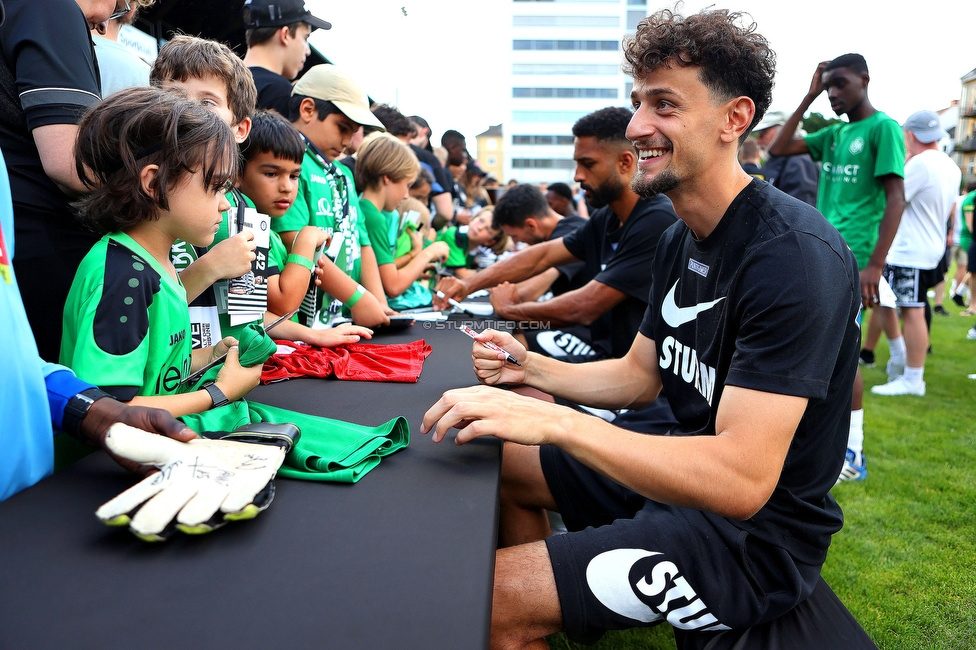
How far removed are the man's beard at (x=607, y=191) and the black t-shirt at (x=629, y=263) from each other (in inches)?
5.6

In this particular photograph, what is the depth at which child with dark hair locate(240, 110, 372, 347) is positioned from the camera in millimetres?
2455

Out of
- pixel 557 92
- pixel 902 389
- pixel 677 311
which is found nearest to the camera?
pixel 677 311

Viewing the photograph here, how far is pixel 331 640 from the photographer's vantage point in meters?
0.77

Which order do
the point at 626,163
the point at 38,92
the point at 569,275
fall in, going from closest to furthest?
the point at 38,92, the point at 626,163, the point at 569,275

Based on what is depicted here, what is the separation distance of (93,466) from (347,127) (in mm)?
2506

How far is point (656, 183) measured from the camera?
1.77 meters

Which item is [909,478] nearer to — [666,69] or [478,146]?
[666,69]

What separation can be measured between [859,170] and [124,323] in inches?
183

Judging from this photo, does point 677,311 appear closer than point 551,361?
Yes

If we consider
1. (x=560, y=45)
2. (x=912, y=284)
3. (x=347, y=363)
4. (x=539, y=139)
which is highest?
(x=560, y=45)

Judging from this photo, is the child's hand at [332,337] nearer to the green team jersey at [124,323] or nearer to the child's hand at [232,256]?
the child's hand at [232,256]

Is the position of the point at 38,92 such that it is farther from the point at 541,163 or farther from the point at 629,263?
the point at 541,163

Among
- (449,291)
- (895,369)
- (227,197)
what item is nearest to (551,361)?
(227,197)
